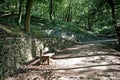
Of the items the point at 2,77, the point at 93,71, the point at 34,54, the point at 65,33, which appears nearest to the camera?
the point at 2,77

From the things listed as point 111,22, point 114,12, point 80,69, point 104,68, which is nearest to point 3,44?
point 80,69

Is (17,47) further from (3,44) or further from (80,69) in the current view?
(80,69)

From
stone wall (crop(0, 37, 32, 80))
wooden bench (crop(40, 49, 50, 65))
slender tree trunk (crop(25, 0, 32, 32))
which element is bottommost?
wooden bench (crop(40, 49, 50, 65))

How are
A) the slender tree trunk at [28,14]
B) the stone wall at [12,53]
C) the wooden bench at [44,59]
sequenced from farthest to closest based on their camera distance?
the slender tree trunk at [28,14] → the wooden bench at [44,59] → the stone wall at [12,53]

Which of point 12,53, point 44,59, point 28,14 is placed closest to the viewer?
point 12,53

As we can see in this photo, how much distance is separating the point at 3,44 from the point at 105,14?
46.4ft

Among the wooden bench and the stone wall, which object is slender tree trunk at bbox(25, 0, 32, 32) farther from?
the wooden bench

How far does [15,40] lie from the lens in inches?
359

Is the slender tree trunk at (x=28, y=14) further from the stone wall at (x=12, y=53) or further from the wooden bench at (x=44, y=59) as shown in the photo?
the wooden bench at (x=44, y=59)

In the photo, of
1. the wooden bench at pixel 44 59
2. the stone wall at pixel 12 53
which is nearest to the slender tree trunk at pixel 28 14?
the stone wall at pixel 12 53

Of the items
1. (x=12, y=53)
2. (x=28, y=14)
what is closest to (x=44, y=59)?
(x=12, y=53)

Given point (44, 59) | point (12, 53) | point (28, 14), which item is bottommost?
point (44, 59)

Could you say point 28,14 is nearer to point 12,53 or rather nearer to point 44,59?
point 44,59

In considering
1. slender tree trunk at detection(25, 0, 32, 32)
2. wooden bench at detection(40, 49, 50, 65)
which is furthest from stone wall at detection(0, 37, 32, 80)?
slender tree trunk at detection(25, 0, 32, 32)
